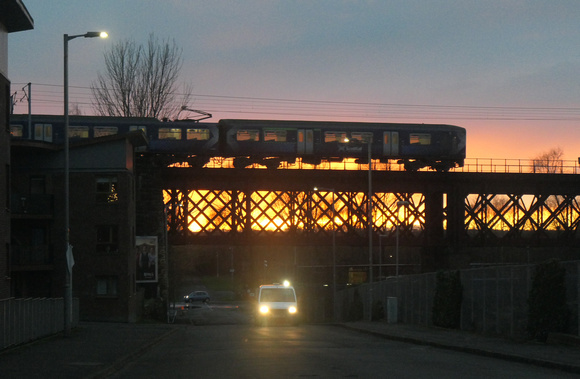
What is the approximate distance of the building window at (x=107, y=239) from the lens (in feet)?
172

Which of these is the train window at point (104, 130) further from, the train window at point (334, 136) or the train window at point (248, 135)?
the train window at point (334, 136)

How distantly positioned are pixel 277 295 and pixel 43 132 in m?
23.7

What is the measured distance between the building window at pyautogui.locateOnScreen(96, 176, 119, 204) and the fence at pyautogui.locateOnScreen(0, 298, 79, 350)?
21.3 m

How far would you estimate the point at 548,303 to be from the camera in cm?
2384

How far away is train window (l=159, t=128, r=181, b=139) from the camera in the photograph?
60688 millimetres

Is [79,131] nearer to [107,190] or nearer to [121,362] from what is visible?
[107,190]

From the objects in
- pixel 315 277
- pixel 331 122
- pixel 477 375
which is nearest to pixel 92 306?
pixel 331 122

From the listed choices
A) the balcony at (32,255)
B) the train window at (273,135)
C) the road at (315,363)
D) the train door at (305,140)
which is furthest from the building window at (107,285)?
the road at (315,363)

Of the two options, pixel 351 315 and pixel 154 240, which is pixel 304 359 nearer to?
pixel 351 315

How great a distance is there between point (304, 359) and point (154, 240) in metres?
39.4

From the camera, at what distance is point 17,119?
58.3 metres

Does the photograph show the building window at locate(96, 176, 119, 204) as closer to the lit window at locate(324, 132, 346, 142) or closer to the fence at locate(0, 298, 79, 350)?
the lit window at locate(324, 132, 346, 142)

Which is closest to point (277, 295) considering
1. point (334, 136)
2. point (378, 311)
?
point (378, 311)

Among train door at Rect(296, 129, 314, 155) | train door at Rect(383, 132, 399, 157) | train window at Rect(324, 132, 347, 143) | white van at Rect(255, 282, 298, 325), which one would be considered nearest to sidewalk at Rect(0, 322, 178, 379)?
white van at Rect(255, 282, 298, 325)
